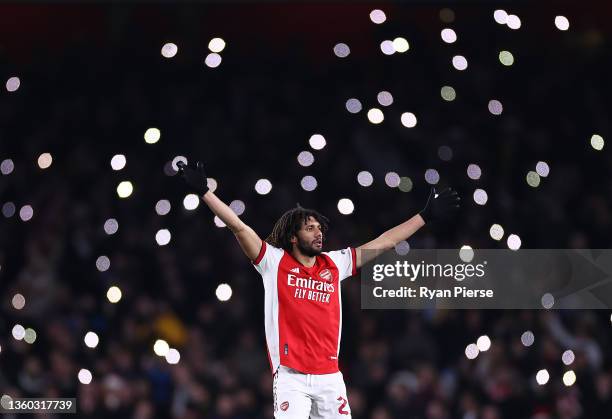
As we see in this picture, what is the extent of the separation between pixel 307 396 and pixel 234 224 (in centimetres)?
132

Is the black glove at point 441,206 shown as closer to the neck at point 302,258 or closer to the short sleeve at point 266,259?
the neck at point 302,258

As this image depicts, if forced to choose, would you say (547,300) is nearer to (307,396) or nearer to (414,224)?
(414,224)

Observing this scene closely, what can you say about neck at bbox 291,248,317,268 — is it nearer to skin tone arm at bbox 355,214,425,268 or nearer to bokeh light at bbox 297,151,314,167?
skin tone arm at bbox 355,214,425,268

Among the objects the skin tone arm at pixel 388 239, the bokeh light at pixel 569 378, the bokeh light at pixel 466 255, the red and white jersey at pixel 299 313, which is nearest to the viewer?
the red and white jersey at pixel 299 313

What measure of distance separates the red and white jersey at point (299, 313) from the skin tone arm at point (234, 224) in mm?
80

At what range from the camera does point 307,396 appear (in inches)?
334

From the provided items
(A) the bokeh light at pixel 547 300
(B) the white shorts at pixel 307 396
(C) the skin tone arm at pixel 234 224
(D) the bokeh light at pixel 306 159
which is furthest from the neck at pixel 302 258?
(A) the bokeh light at pixel 547 300

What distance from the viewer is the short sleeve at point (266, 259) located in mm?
8633

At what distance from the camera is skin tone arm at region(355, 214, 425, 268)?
8914 mm

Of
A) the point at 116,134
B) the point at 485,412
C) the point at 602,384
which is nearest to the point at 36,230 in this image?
the point at 116,134

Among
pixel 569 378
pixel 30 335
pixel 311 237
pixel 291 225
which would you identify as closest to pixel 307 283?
pixel 311 237

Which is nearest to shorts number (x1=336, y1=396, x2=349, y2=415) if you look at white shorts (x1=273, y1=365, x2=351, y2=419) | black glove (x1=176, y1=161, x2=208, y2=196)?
white shorts (x1=273, y1=365, x2=351, y2=419)

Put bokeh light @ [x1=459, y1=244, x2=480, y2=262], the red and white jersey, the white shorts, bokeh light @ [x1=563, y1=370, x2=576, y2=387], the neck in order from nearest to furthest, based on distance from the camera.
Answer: the white shorts, the red and white jersey, the neck, bokeh light @ [x1=563, y1=370, x2=576, y2=387], bokeh light @ [x1=459, y1=244, x2=480, y2=262]

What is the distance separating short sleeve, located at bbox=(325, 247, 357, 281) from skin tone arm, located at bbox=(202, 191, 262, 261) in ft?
2.15
